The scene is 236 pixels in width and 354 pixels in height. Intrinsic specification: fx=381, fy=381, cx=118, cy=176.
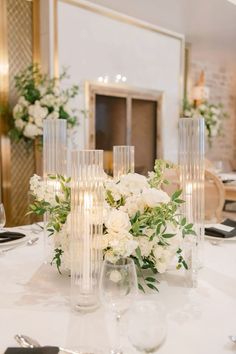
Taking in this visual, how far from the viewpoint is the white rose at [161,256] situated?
46.5 inches

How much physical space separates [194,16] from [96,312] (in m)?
4.32

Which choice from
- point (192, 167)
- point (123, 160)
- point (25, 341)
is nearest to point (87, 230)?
point (25, 341)

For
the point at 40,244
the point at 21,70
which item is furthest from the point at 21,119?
the point at 40,244

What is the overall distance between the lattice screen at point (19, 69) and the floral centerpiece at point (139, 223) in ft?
8.64

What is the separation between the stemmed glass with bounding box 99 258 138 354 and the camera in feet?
2.96

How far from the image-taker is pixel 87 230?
1.12 metres

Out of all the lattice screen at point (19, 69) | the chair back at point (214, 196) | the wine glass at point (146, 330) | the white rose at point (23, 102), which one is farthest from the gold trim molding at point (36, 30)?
the wine glass at point (146, 330)

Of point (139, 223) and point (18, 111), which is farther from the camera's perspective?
point (18, 111)

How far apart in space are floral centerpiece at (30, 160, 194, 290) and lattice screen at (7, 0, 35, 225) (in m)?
2.63

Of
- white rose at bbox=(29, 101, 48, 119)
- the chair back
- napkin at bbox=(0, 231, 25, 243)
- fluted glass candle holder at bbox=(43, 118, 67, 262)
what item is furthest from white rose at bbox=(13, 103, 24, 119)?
fluted glass candle holder at bbox=(43, 118, 67, 262)

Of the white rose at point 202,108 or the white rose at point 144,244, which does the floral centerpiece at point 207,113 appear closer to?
the white rose at point 202,108

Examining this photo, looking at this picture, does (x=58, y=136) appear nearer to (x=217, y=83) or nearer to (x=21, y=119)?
(x=21, y=119)

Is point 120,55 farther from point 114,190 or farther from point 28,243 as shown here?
point 114,190

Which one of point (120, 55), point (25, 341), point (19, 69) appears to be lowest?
point (25, 341)
